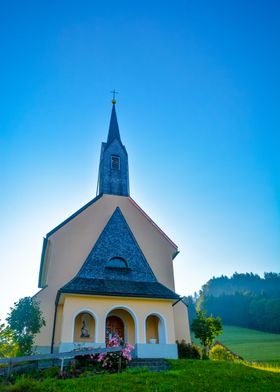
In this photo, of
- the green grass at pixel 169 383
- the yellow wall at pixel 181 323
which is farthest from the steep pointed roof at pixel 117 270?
the green grass at pixel 169 383

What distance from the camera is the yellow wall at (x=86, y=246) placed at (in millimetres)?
19297

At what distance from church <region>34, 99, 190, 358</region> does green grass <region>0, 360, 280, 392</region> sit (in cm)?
511

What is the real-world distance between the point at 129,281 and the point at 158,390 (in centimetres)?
1088

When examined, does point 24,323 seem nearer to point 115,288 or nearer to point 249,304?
point 115,288

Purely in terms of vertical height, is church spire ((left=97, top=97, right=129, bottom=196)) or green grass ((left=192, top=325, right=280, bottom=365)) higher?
church spire ((left=97, top=97, right=129, bottom=196))

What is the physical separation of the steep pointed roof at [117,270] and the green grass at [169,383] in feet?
21.1

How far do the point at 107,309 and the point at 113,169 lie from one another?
1362 centimetres

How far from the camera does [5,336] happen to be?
27.9 meters

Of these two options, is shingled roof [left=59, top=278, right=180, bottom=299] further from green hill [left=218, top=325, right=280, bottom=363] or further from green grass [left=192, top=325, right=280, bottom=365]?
green hill [left=218, top=325, right=280, bottom=363]

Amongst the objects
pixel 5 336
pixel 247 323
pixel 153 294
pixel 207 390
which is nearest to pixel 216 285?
pixel 247 323

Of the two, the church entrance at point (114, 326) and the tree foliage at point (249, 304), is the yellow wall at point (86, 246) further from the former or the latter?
the tree foliage at point (249, 304)

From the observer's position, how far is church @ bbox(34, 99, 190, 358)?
1647 centimetres

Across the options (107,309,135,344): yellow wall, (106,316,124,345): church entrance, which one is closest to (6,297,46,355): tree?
(106,316,124,345): church entrance

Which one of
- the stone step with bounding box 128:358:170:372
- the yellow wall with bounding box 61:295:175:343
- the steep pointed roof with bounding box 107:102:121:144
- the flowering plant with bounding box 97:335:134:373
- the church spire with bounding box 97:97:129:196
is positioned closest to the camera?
the flowering plant with bounding box 97:335:134:373
